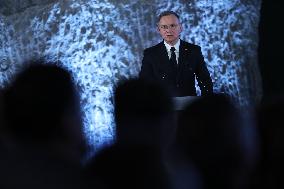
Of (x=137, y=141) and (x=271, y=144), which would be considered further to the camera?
(x=137, y=141)

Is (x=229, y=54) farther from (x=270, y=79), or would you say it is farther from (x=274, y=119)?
(x=274, y=119)

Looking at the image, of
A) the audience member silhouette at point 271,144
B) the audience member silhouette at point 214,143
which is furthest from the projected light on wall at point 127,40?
the audience member silhouette at point 271,144

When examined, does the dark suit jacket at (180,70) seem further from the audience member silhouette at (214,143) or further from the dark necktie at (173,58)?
the audience member silhouette at (214,143)

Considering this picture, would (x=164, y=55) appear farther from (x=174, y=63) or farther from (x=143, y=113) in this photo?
(x=143, y=113)

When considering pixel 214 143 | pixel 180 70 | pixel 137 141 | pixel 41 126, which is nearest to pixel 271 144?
pixel 214 143

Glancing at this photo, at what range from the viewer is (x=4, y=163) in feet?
5.81

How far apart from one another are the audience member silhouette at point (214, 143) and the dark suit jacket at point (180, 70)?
7.35 ft

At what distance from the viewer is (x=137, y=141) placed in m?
1.93

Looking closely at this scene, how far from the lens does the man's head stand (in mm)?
4215

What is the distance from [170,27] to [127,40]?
1216mm

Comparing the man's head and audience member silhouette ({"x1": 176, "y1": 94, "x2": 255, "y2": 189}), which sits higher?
the man's head

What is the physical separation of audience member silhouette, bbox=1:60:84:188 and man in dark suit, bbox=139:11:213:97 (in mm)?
2356

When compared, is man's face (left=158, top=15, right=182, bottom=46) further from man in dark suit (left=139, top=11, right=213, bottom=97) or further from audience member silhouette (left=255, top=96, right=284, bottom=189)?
audience member silhouette (left=255, top=96, right=284, bottom=189)

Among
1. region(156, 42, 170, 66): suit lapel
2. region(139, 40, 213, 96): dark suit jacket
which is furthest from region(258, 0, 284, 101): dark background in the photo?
region(156, 42, 170, 66): suit lapel
